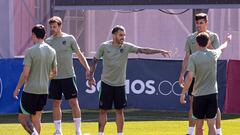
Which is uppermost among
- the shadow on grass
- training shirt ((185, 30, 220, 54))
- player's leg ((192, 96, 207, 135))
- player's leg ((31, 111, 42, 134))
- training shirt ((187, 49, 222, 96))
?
training shirt ((185, 30, 220, 54))

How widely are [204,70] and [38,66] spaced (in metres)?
2.57

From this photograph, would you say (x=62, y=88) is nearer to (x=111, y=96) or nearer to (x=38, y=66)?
(x=111, y=96)

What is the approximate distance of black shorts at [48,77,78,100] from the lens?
629 inches

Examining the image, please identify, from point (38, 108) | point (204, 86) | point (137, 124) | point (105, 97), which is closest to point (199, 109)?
point (204, 86)

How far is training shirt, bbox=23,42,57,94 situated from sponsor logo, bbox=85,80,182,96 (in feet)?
28.7

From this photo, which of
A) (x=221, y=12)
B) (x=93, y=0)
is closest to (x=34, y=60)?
(x=93, y=0)

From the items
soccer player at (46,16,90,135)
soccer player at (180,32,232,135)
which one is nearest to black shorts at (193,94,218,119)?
soccer player at (180,32,232,135)

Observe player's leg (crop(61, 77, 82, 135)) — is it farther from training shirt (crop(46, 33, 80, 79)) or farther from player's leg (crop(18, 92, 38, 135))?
player's leg (crop(18, 92, 38, 135))

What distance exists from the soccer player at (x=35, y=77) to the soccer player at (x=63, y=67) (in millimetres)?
1390

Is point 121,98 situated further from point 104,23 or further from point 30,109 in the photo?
point 104,23

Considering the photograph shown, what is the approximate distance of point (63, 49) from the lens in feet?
51.8

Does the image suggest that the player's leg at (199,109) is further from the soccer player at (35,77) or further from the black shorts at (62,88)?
the black shorts at (62,88)

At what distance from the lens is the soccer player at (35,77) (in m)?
14.0

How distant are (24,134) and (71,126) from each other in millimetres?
1974
